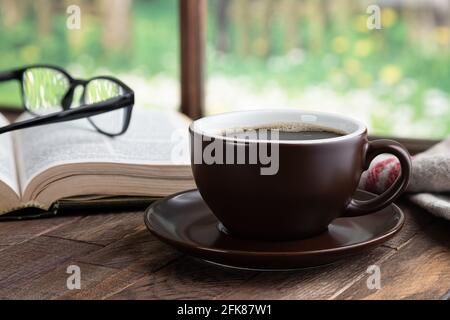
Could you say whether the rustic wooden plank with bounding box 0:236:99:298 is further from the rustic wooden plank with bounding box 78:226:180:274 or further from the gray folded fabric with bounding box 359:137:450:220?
the gray folded fabric with bounding box 359:137:450:220

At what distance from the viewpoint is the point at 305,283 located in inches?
26.6

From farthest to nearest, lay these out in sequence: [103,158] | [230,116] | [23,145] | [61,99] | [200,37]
Result: 1. [200,37]
2. [61,99]
3. [23,145]
4. [103,158]
5. [230,116]

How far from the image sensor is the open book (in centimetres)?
88

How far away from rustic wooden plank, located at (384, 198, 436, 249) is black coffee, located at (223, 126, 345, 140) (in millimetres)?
136

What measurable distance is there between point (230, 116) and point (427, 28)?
3.49ft

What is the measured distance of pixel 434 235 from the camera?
2.66 feet

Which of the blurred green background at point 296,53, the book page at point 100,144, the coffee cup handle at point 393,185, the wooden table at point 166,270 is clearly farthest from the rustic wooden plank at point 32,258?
the blurred green background at point 296,53

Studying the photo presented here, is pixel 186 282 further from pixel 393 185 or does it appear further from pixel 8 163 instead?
pixel 8 163

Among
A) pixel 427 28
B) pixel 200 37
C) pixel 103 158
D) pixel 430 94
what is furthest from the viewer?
pixel 430 94

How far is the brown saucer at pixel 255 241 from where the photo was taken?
2.20 feet

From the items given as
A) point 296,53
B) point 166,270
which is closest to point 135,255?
point 166,270

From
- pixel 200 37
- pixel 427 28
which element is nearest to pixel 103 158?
pixel 200 37

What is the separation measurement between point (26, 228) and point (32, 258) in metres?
0.10
